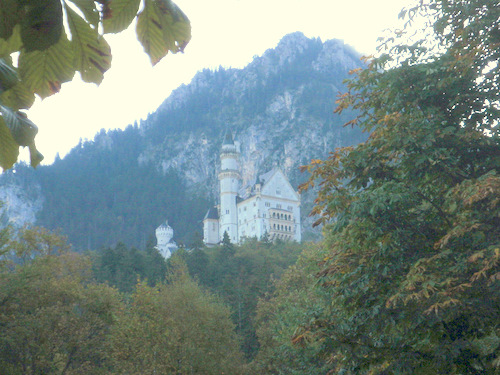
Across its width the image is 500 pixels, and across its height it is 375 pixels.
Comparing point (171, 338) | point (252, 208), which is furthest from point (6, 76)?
point (252, 208)

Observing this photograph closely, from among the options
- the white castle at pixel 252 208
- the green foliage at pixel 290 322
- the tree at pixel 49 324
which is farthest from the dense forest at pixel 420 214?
the white castle at pixel 252 208

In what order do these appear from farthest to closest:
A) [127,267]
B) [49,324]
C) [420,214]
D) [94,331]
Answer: [127,267]
[94,331]
[49,324]
[420,214]

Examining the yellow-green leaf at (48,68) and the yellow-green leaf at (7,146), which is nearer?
the yellow-green leaf at (48,68)

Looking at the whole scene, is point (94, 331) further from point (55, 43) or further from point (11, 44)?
point (55, 43)

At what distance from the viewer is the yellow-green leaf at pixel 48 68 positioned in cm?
200

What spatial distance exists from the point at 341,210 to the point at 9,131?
37.1ft

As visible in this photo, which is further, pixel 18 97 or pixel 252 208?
pixel 252 208

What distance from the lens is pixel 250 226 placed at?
430 feet

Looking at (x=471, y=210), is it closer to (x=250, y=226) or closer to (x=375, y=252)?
→ (x=375, y=252)

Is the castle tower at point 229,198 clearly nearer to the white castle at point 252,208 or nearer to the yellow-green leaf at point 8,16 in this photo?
the white castle at point 252,208

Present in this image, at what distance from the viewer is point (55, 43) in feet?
6.18

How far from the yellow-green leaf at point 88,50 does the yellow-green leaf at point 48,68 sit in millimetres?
50

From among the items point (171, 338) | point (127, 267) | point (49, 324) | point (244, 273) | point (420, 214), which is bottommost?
point (420, 214)

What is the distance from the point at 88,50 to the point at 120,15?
0.18 meters
